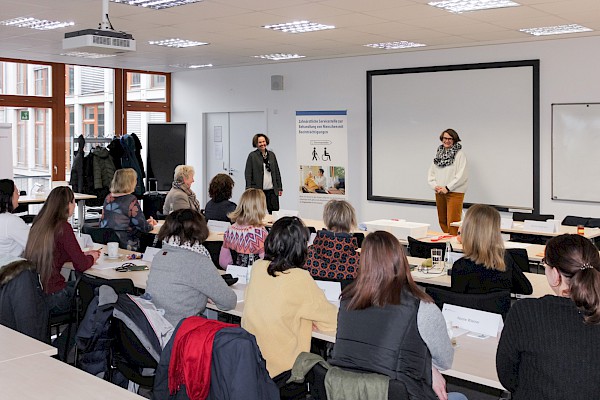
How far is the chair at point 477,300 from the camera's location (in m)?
3.74

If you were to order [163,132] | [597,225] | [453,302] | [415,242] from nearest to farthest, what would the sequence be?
[453,302]
[415,242]
[597,225]
[163,132]

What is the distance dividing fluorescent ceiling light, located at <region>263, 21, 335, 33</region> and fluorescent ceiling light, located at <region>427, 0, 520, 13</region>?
1653mm

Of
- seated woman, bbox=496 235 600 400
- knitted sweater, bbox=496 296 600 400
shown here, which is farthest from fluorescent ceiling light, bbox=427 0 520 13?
knitted sweater, bbox=496 296 600 400

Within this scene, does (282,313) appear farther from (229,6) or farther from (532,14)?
(532,14)

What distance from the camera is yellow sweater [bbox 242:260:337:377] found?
330 centimetres

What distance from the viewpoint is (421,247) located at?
19.4 ft

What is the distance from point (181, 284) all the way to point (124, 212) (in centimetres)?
303

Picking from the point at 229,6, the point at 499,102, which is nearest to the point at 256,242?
the point at 229,6

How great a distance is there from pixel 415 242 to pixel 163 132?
8.06 metres

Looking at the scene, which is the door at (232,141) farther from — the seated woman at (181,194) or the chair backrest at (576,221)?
the chair backrest at (576,221)

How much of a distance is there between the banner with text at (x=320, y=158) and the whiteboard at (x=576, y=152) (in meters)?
3.39

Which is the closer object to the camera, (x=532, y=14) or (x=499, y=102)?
(x=532, y=14)

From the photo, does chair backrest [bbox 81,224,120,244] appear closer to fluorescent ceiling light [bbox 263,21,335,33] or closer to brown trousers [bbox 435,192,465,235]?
fluorescent ceiling light [bbox 263,21,335,33]

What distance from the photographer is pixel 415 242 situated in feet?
19.4
